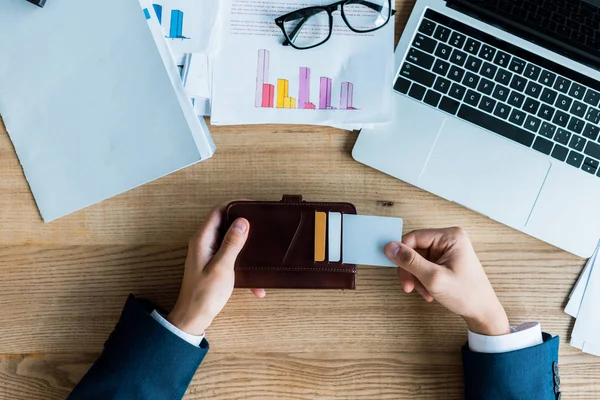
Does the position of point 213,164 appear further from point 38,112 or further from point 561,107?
point 561,107

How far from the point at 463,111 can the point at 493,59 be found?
0.09 meters

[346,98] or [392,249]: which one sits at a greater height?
[346,98]

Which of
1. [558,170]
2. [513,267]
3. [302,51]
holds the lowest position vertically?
[513,267]

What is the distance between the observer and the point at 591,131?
2.65 feet

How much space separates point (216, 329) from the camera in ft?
2.70

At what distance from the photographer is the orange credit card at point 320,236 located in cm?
75

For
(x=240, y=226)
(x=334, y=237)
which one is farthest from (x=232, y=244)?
(x=334, y=237)

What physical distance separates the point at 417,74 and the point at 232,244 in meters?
0.36

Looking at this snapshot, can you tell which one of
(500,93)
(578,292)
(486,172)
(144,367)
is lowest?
(144,367)

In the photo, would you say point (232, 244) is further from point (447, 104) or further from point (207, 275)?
point (447, 104)

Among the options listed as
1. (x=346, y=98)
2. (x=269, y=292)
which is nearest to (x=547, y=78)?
(x=346, y=98)

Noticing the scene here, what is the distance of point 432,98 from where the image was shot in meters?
0.81

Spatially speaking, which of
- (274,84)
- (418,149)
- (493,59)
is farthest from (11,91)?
(493,59)

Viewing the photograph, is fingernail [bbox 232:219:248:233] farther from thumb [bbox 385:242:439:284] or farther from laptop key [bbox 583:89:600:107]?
laptop key [bbox 583:89:600:107]
